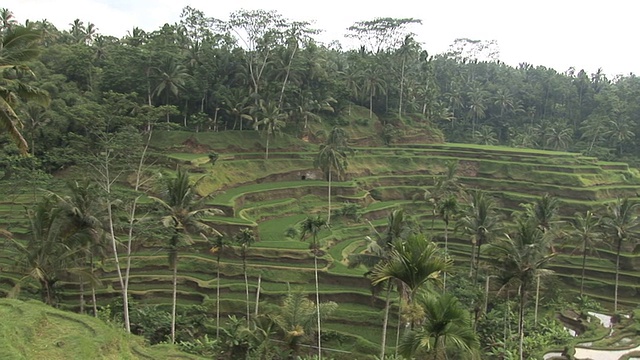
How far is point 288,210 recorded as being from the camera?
43969 millimetres

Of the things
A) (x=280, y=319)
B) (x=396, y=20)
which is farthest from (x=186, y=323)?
(x=396, y=20)

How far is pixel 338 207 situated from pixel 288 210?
15.2ft

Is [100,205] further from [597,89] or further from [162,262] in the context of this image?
[597,89]

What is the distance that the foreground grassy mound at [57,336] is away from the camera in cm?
1141

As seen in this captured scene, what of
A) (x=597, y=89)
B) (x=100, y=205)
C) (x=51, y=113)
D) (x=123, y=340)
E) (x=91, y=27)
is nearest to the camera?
(x=123, y=340)

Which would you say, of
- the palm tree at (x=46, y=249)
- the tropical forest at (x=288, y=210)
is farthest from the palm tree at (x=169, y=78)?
the palm tree at (x=46, y=249)

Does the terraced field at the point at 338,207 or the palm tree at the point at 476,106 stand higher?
the palm tree at the point at 476,106

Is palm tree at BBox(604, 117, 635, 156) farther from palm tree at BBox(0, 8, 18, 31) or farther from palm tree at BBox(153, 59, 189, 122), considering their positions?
palm tree at BBox(0, 8, 18, 31)

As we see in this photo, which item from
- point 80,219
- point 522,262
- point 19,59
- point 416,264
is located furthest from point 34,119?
point 416,264

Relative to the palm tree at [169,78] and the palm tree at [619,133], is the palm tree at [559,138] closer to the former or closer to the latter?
the palm tree at [619,133]

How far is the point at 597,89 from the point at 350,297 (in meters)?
78.8

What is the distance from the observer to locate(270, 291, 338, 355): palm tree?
2334 cm

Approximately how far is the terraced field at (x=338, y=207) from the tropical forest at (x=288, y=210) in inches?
7.5

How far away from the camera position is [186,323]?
26.9 meters
